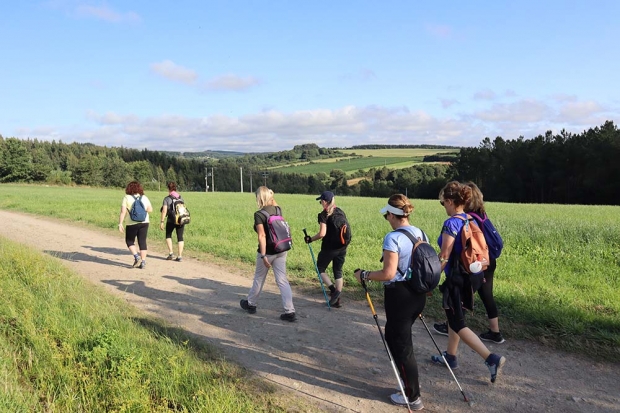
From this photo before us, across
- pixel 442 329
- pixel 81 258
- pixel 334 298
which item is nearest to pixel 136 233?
pixel 81 258

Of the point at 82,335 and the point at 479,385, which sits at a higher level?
the point at 82,335

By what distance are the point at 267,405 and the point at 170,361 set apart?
104 cm

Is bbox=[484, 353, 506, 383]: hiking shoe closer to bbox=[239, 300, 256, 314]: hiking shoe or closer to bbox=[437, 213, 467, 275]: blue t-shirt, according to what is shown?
bbox=[437, 213, 467, 275]: blue t-shirt

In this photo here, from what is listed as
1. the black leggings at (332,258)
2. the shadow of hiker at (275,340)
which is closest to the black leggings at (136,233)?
the shadow of hiker at (275,340)

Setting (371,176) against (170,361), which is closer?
(170,361)

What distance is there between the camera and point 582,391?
13.2 ft

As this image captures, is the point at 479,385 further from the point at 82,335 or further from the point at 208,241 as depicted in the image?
the point at 208,241

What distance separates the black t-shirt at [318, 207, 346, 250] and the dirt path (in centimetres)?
99

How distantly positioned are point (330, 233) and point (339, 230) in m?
0.15

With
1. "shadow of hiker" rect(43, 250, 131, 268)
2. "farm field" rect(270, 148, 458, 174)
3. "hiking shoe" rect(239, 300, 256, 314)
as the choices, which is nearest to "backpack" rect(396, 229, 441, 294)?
"hiking shoe" rect(239, 300, 256, 314)

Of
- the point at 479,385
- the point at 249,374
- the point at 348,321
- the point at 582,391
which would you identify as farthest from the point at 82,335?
the point at 582,391

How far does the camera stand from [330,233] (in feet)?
20.9

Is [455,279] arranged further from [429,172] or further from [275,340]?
[429,172]

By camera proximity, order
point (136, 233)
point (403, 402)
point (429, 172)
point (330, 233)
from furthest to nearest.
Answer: point (429, 172)
point (136, 233)
point (330, 233)
point (403, 402)
